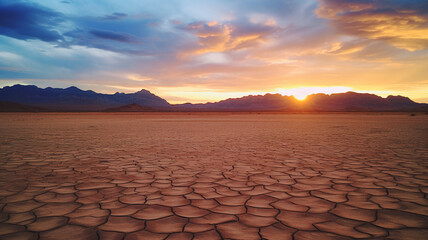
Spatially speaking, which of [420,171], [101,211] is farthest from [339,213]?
[420,171]

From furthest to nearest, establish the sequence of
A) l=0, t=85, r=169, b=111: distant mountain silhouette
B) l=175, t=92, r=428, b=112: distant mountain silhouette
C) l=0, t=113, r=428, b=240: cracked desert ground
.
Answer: l=0, t=85, r=169, b=111: distant mountain silhouette, l=175, t=92, r=428, b=112: distant mountain silhouette, l=0, t=113, r=428, b=240: cracked desert ground

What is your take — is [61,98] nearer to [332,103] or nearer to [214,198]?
[332,103]

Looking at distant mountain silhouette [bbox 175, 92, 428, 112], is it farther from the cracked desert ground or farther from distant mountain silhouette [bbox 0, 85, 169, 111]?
the cracked desert ground

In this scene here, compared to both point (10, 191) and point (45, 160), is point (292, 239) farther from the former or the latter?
point (45, 160)

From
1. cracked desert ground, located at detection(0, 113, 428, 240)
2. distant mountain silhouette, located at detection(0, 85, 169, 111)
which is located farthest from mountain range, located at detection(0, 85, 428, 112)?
cracked desert ground, located at detection(0, 113, 428, 240)

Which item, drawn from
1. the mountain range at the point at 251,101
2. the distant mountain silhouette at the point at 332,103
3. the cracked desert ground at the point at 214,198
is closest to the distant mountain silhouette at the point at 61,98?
the mountain range at the point at 251,101

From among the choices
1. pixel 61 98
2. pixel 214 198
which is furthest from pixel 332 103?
pixel 61 98

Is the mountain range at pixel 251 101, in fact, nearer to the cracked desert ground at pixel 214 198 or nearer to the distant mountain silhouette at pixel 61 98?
the distant mountain silhouette at pixel 61 98

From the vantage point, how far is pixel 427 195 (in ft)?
7.20

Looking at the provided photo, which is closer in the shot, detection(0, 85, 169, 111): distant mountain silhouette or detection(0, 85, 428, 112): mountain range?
detection(0, 85, 428, 112): mountain range

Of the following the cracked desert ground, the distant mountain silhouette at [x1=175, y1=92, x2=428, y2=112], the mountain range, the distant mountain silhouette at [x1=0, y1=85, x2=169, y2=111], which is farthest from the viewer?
the distant mountain silhouette at [x1=0, y1=85, x2=169, y2=111]

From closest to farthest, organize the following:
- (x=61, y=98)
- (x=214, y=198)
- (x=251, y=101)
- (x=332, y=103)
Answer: (x=214, y=198), (x=332, y=103), (x=61, y=98), (x=251, y=101)

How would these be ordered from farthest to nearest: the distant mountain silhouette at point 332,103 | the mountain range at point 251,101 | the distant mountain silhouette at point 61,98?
the distant mountain silhouette at point 61,98 → the distant mountain silhouette at point 332,103 → the mountain range at point 251,101

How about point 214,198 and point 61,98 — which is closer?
point 214,198
